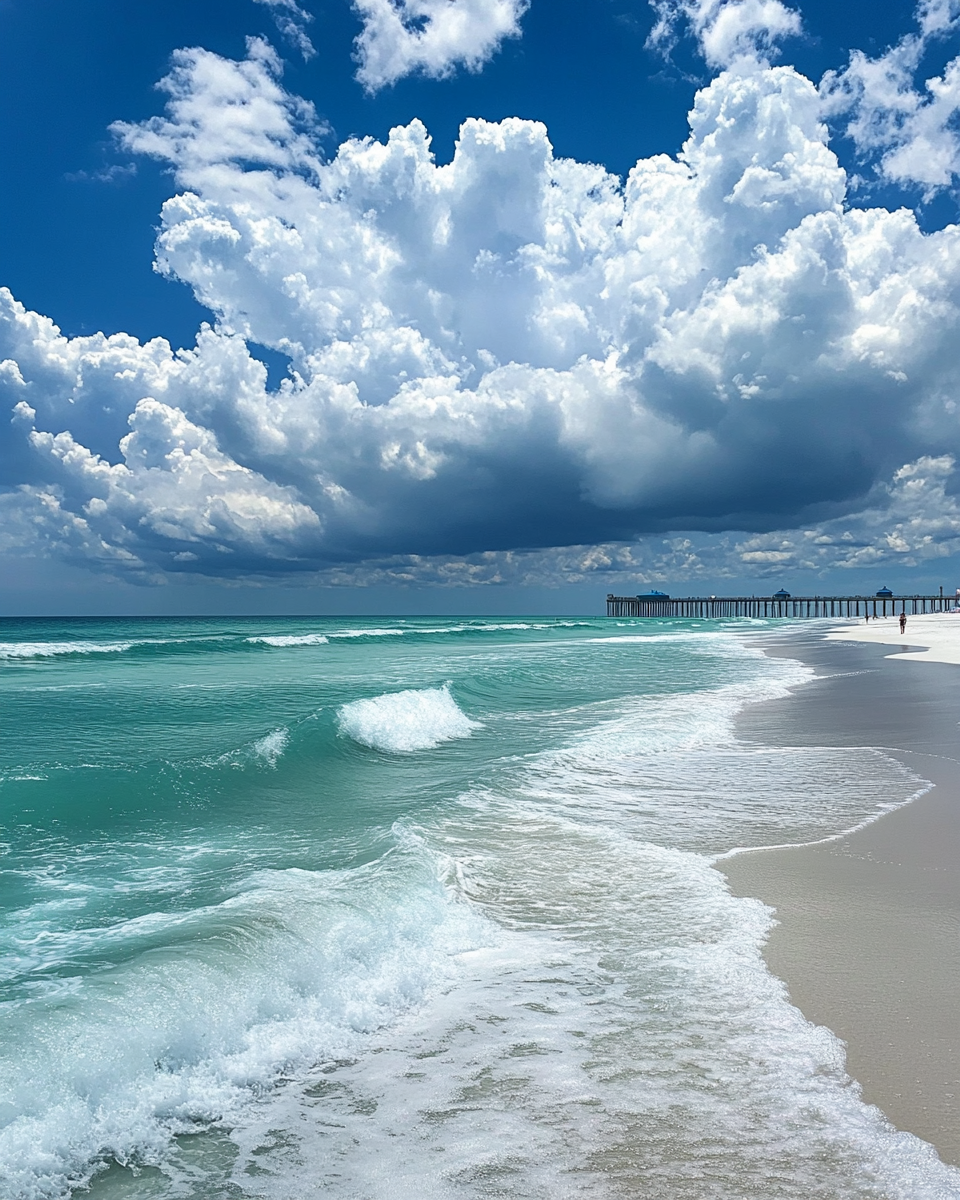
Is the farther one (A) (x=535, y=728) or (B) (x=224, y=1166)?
(A) (x=535, y=728)

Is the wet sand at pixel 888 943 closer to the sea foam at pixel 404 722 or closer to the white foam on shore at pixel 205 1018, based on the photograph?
the white foam on shore at pixel 205 1018

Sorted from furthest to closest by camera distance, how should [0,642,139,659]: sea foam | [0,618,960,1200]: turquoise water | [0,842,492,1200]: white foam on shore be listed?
[0,642,139,659]: sea foam, [0,842,492,1200]: white foam on shore, [0,618,960,1200]: turquoise water

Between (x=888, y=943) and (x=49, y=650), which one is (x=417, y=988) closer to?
(x=888, y=943)

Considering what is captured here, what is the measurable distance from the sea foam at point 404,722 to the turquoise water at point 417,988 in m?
2.62

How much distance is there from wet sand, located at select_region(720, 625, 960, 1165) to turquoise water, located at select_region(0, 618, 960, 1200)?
0.20m

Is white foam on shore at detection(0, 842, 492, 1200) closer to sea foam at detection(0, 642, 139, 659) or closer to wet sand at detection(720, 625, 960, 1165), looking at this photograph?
wet sand at detection(720, 625, 960, 1165)

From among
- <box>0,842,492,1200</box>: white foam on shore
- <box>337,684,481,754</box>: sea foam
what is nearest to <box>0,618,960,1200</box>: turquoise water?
<box>0,842,492,1200</box>: white foam on shore

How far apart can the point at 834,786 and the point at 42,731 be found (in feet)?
46.7

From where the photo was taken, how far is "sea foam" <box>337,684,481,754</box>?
47.0ft

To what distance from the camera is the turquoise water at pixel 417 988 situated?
3.12 metres

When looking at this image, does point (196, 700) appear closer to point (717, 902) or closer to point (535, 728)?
point (535, 728)

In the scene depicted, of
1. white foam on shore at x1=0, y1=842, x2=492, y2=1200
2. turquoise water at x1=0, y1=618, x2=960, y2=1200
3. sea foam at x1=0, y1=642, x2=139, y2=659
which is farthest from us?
sea foam at x1=0, y1=642, x2=139, y2=659

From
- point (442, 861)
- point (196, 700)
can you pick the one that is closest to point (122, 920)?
point (442, 861)

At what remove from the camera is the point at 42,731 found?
50.0 ft
